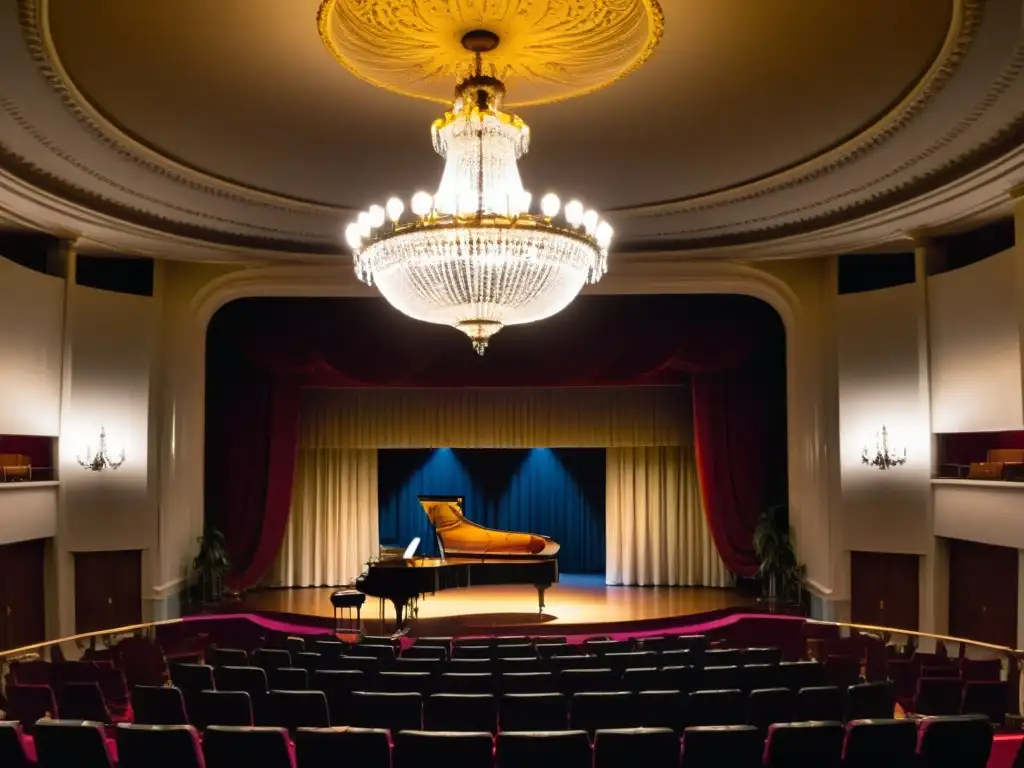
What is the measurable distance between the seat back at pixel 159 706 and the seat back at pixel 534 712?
1.98 meters

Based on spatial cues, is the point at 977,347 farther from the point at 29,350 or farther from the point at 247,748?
the point at 29,350

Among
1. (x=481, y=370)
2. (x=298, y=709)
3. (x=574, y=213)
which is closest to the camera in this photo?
(x=298, y=709)

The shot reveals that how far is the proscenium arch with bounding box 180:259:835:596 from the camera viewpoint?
12.7 m

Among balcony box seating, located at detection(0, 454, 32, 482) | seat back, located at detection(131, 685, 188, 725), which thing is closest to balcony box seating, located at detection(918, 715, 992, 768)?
seat back, located at detection(131, 685, 188, 725)

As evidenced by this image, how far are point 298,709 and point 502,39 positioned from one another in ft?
14.7

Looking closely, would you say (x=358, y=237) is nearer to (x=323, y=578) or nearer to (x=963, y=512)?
(x=963, y=512)

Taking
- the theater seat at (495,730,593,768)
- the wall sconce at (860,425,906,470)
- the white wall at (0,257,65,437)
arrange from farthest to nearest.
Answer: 1. the wall sconce at (860,425,906,470)
2. the white wall at (0,257,65,437)
3. the theater seat at (495,730,593,768)

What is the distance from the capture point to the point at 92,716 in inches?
251

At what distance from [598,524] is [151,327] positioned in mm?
9612

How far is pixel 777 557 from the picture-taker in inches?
510

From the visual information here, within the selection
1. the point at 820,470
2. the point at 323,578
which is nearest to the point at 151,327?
the point at 323,578

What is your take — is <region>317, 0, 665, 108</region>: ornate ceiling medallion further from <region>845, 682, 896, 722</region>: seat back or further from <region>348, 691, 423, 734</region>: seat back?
<region>845, 682, 896, 722</region>: seat back

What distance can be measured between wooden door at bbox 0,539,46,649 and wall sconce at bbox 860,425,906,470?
10.6 metres

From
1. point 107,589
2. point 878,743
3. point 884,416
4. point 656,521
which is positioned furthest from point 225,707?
point 656,521
